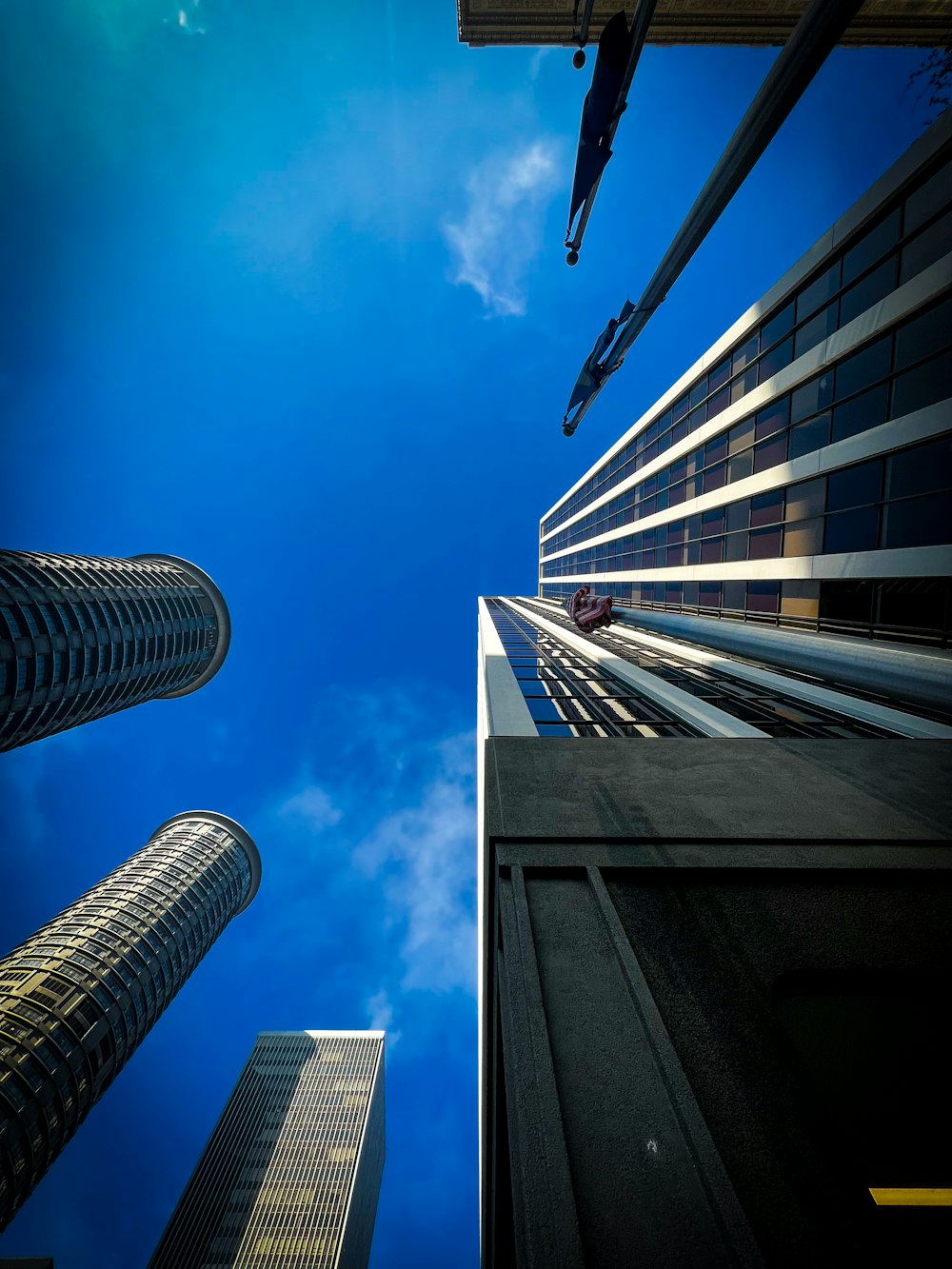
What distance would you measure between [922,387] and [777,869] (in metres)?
11.8

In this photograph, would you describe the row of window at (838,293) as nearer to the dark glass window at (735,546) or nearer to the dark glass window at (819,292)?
the dark glass window at (819,292)

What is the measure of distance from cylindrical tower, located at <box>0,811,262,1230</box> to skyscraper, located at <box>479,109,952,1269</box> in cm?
10450

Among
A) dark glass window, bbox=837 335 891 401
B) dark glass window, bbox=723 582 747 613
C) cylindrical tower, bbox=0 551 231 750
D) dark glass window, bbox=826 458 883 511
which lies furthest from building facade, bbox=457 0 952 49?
cylindrical tower, bbox=0 551 231 750

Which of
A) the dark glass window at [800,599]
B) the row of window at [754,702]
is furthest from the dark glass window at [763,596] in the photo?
the row of window at [754,702]

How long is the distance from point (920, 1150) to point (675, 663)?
16825mm

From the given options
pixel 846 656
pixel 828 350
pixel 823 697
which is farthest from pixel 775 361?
pixel 823 697

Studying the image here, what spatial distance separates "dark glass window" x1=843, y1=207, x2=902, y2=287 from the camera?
12.3 meters

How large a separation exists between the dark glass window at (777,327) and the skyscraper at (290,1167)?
5657 inches

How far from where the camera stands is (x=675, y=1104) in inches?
208

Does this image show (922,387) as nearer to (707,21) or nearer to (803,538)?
(803,538)

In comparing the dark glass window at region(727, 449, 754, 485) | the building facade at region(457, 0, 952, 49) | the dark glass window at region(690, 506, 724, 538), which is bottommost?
the dark glass window at region(690, 506, 724, 538)

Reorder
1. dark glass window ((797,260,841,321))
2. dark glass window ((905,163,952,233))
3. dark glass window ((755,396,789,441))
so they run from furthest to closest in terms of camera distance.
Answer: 1. dark glass window ((755,396,789,441))
2. dark glass window ((797,260,841,321))
3. dark glass window ((905,163,952,233))

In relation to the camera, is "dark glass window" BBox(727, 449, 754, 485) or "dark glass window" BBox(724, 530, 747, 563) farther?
"dark glass window" BBox(724, 530, 747, 563)

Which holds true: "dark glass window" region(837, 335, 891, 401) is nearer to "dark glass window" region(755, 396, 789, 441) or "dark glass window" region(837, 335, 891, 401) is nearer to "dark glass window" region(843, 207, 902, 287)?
"dark glass window" region(843, 207, 902, 287)
